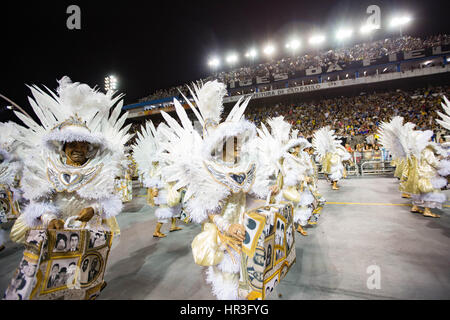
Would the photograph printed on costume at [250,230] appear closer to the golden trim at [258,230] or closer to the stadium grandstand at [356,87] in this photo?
the golden trim at [258,230]

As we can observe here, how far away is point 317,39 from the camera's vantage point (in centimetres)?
2592

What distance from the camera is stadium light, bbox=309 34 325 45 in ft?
84.2

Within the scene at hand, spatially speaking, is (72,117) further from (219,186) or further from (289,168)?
(289,168)

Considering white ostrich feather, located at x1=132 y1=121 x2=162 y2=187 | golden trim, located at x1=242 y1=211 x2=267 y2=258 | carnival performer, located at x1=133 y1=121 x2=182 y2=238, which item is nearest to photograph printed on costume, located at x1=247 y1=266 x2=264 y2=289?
golden trim, located at x1=242 y1=211 x2=267 y2=258

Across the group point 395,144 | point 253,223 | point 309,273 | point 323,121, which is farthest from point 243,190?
point 323,121

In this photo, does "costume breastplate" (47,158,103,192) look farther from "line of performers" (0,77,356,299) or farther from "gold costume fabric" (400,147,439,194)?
"gold costume fabric" (400,147,439,194)

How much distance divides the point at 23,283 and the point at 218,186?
149 cm

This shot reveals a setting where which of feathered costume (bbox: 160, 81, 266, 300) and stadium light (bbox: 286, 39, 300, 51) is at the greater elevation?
stadium light (bbox: 286, 39, 300, 51)

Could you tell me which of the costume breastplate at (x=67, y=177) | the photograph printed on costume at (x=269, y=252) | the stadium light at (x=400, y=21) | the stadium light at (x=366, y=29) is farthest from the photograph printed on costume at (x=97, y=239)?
the stadium light at (x=400, y=21)

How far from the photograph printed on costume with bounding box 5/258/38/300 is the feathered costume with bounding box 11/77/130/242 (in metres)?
0.51

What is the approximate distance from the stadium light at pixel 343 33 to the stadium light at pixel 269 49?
807cm

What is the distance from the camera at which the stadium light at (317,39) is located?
2567cm
